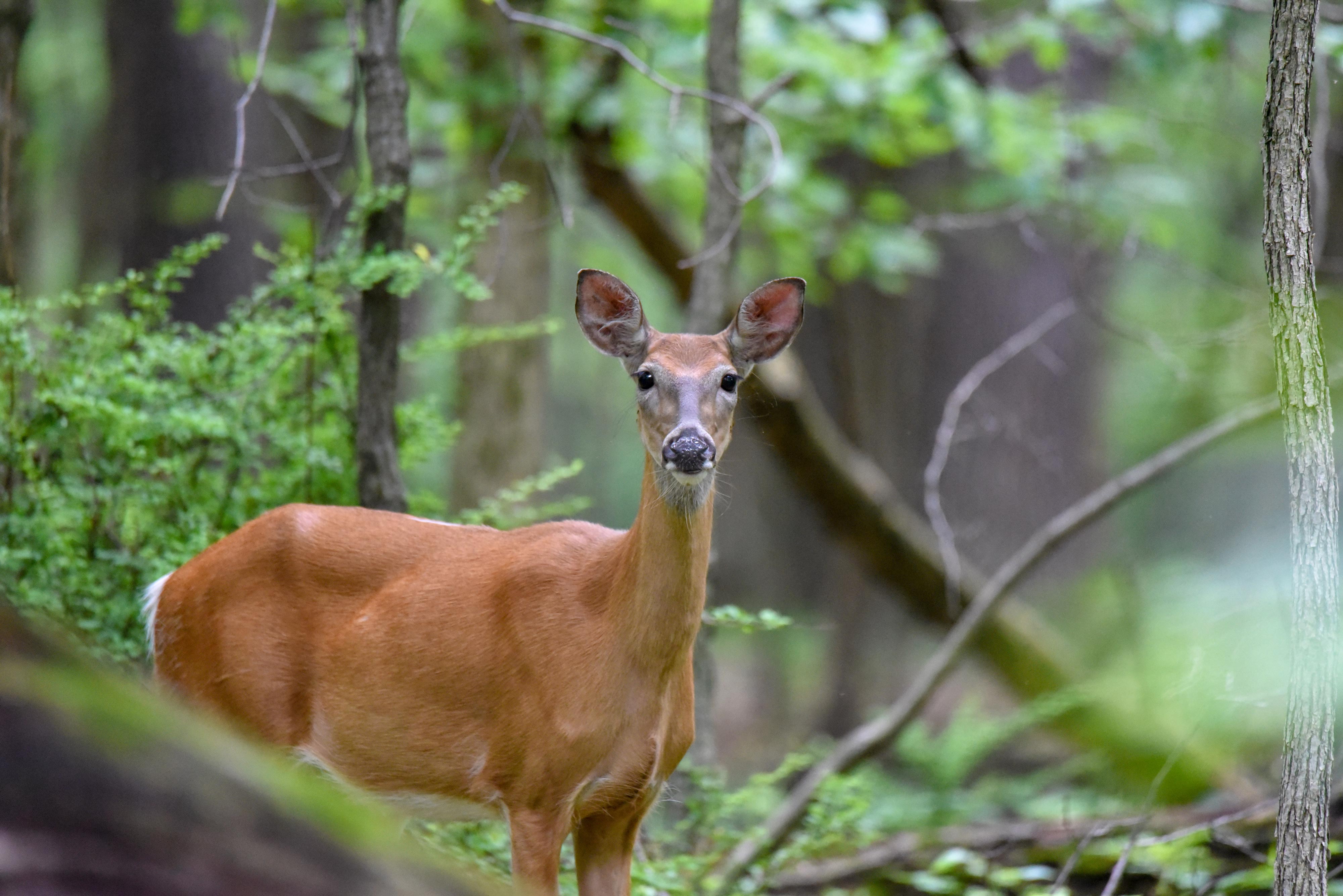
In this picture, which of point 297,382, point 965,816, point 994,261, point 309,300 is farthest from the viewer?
point 994,261

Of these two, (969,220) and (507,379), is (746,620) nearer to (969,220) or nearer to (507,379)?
(969,220)

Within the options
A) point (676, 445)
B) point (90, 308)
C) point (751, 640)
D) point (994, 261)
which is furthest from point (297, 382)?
point (751, 640)

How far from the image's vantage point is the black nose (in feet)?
12.6

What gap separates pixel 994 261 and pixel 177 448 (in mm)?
8497

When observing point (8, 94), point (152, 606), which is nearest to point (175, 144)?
point (8, 94)

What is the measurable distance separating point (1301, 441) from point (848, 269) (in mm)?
6013

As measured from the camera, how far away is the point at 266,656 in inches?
179

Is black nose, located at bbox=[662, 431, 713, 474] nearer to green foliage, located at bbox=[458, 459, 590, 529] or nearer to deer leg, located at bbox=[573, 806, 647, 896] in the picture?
deer leg, located at bbox=[573, 806, 647, 896]

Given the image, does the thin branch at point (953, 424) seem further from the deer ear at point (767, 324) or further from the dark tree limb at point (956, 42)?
the deer ear at point (767, 324)

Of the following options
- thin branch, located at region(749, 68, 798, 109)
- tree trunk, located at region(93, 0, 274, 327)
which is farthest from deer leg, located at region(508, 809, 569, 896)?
tree trunk, located at region(93, 0, 274, 327)

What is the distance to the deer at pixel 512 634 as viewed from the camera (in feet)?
13.5

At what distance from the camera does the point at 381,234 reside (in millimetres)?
5555

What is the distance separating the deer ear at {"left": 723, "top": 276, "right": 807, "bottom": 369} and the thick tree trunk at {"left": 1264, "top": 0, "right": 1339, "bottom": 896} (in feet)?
5.31

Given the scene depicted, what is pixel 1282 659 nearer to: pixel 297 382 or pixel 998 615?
pixel 998 615
